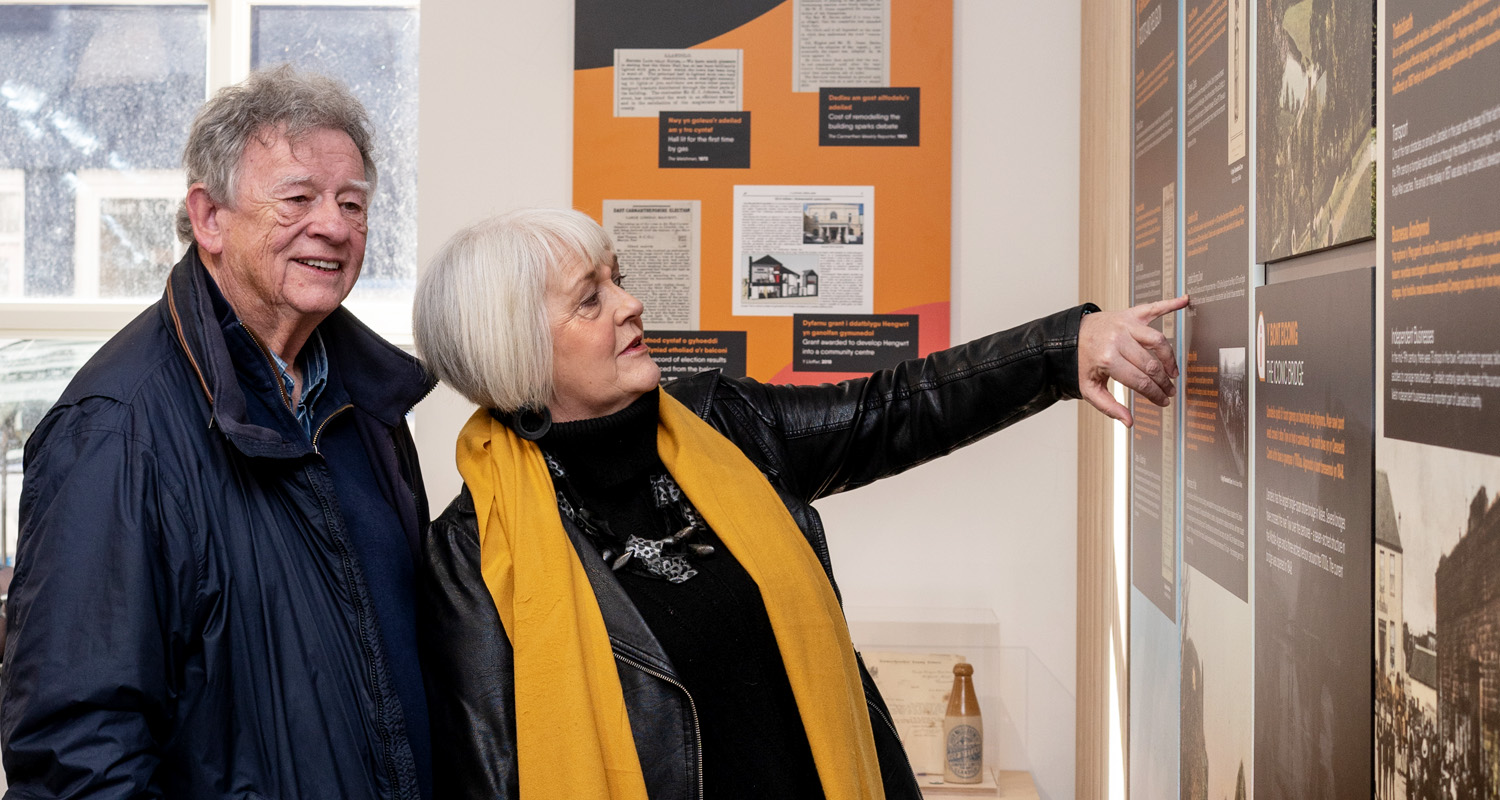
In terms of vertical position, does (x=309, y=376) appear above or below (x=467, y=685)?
above

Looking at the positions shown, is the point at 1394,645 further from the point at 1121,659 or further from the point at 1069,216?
the point at 1069,216

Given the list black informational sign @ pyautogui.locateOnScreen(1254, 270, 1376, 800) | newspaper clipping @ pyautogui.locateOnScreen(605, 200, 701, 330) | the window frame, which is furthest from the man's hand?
the window frame

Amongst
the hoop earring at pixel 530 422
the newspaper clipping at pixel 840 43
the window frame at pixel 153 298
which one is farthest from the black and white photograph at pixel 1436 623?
the window frame at pixel 153 298

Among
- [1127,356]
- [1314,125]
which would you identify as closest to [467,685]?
[1127,356]

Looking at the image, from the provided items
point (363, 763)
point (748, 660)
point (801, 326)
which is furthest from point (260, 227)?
point (801, 326)

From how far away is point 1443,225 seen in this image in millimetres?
872

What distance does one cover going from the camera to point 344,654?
1.33m

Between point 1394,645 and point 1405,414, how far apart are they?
0.68 feet

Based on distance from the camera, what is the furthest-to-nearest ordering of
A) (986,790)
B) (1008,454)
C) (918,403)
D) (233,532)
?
1. (1008,454)
2. (986,790)
3. (918,403)
4. (233,532)

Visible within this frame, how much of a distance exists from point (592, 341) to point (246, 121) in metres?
0.52

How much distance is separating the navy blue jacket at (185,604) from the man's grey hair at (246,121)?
11 centimetres

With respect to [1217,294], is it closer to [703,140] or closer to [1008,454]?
[1008,454]

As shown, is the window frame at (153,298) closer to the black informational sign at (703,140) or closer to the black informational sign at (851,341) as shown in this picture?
the black informational sign at (703,140)

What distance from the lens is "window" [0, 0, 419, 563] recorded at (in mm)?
3326
